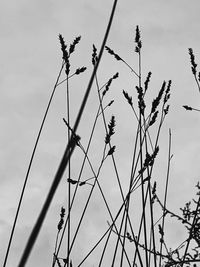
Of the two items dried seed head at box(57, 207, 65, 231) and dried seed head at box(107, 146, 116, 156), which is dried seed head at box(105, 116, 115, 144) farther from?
dried seed head at box(57, 207, 65, 231)

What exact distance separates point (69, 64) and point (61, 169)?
5.74 feet

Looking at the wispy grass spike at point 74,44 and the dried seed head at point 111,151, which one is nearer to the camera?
the dried seed head at point 111,151

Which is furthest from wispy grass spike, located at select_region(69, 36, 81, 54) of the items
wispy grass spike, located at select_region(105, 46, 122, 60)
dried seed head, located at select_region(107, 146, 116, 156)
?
dried seed head, located at select_region(107, 146, 116, 156)

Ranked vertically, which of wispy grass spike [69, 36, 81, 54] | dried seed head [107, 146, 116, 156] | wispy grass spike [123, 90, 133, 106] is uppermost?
wispy grass spike [69, 36, 81, 54]

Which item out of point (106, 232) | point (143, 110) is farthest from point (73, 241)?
point (143, 110)

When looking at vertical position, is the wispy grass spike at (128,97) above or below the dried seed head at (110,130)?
above

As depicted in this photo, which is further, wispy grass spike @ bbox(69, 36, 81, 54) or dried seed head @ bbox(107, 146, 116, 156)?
wispy grass spike @ bbox(69, 36, 81, 54)

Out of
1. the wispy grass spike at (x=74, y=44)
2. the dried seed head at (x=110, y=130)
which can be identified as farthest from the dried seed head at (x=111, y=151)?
the wispy grass spike at (x=74, y=44)

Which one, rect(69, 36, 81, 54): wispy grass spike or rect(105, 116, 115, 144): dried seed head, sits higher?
rect(69, 36, 81, 54): wispy grass spike

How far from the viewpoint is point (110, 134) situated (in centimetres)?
196

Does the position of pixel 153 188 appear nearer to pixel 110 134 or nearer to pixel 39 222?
pixel 110 134

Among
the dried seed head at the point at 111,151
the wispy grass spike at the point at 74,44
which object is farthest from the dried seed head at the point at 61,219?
the wispy grass spike at the point at 74,44

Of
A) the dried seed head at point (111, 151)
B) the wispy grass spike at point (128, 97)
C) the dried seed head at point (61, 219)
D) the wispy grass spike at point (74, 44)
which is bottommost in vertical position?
the dried seed head at point (61, 219)

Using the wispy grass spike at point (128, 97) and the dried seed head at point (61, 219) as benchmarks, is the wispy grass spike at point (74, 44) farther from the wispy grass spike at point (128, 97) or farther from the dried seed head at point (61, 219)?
the dried seed head at point (61, 219)
